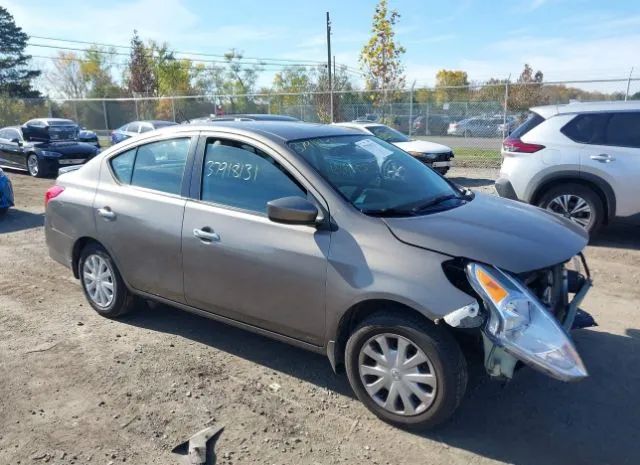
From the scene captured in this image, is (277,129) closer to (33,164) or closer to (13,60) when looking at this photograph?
(33,164)

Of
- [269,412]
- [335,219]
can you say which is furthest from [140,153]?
[269,412]

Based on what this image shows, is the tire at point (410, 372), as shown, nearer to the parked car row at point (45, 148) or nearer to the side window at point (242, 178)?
the side window at point (242, 178)

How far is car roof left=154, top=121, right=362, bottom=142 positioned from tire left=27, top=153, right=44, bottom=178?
40.8 ft

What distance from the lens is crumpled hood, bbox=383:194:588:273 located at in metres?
2.85

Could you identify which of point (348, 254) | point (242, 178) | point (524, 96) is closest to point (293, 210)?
point (348, 254)

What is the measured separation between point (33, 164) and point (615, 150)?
47.8 feet

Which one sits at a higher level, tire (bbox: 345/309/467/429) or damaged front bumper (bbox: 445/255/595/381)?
damaged front bumper (bbox: 445/255/595/381)

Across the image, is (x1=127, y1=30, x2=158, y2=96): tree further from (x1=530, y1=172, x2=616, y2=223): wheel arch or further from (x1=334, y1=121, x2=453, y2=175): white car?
(x1=530, y1=172, x2=616, y2=223): wheel arch

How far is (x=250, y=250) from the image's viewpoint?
136 inches

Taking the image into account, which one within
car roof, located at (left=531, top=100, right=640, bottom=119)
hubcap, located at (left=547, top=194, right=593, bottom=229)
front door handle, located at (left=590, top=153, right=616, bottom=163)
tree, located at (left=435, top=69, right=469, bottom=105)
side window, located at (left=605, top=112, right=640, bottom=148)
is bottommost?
hubcap, located at (left=547, top=194, right=593, bottom=229)

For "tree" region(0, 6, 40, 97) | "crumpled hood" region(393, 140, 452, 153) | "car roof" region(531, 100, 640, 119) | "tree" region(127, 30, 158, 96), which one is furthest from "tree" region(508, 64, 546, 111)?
"tree" region(0, 6, 40, 97)

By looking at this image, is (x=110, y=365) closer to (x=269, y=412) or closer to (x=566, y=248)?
(x=269, y=412)

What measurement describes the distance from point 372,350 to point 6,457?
2098mm

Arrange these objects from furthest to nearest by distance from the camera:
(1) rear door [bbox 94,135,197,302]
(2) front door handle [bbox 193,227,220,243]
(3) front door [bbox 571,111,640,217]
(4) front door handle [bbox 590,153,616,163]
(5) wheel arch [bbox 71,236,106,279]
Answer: (4) front door handle [bbox 590,153,616,163] → (3) front door [bbox 571,111,640,217] → (5) wheel arch [bbox 71,236,106,279] → (1) rear door [bbox 94,135,197,302] → (2) front door handle [bbox 193,227,220,243]
